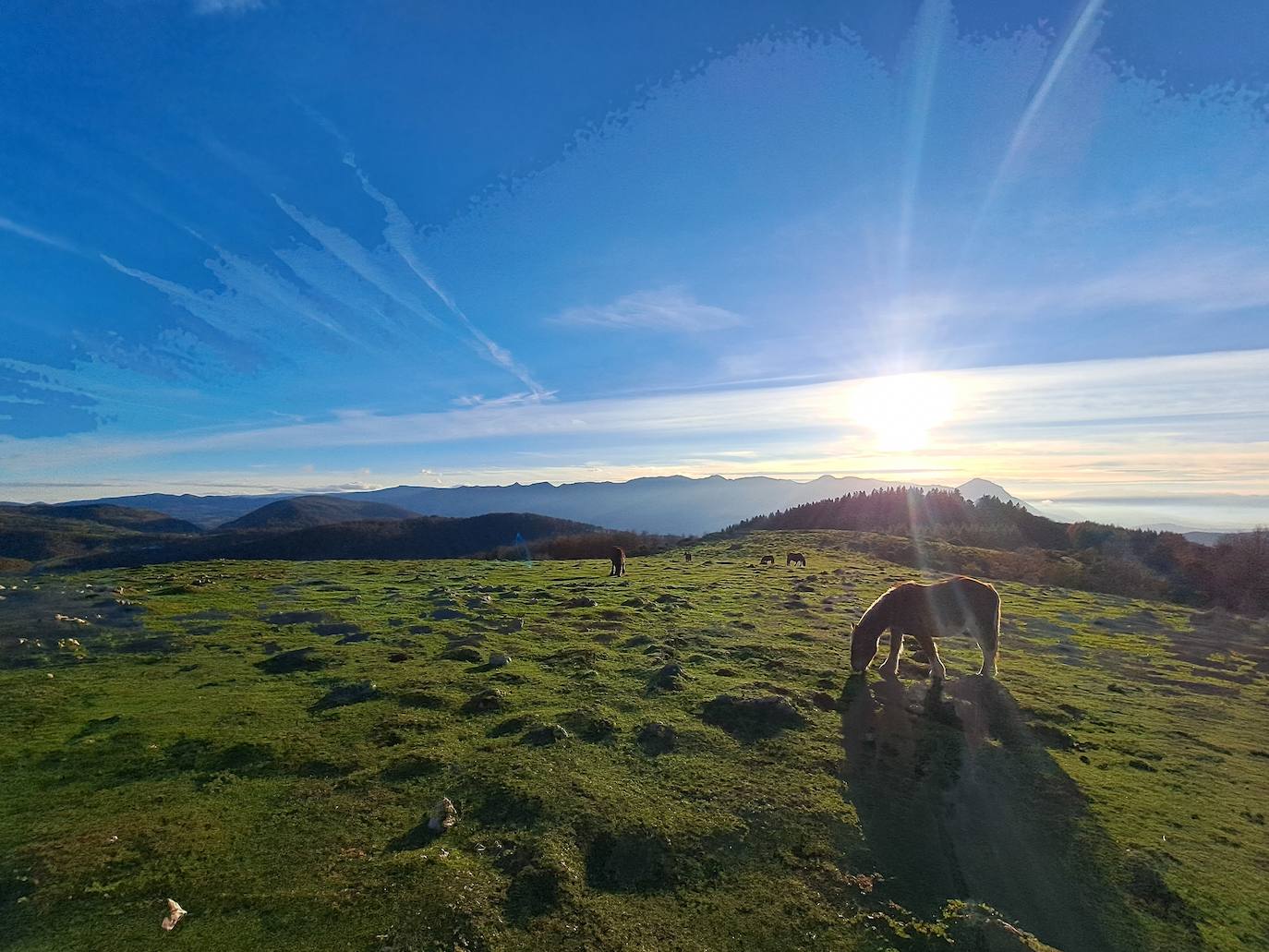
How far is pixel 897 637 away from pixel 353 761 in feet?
42.3

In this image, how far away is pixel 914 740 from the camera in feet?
36.4

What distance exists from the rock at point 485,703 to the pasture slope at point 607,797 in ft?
0.30

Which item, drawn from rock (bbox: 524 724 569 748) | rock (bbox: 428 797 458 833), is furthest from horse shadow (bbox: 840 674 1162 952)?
rock (bbox: 428 797 458 833)

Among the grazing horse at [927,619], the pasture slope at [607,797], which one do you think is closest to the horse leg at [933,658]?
the grazing horse at [927,619]

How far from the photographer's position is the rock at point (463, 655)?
15.5m

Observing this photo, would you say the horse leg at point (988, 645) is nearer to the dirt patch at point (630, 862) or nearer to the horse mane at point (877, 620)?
the horse mane at point (877, 620)

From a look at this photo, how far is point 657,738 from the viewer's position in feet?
35.0

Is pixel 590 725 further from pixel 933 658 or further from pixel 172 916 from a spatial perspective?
pixel 933 658

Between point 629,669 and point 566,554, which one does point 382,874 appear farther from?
point 566,554

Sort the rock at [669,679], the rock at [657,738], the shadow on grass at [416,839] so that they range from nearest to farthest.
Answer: the shadow on grass at [416,839]
the rock at [657,738]
the rock at [669,679]

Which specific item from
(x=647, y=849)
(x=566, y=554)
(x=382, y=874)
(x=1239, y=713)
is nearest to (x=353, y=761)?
(x=382, y=874)

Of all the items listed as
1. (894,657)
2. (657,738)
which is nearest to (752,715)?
(657,738)

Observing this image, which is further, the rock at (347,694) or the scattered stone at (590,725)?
the rock at (347,694)

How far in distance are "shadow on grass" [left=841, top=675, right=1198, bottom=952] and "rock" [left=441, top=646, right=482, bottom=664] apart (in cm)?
932
